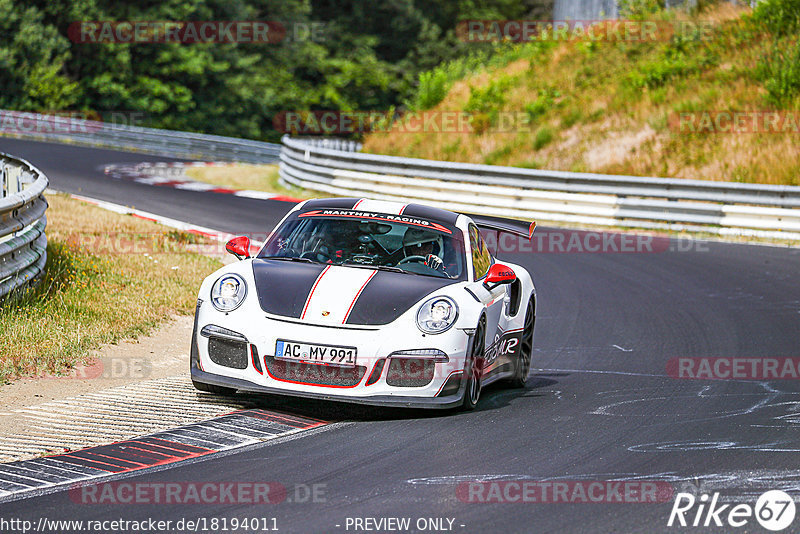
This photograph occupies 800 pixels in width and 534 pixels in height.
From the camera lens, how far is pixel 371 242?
8008 mm

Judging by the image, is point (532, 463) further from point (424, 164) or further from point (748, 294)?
point (424, 164)

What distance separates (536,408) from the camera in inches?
297

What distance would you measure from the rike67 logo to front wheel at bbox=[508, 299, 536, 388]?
122 inches

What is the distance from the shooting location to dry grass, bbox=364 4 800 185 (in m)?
22.9

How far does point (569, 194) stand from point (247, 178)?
30.8 feet

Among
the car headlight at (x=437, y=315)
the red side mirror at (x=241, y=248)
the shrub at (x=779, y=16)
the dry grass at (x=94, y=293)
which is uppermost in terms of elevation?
the shrub at (x=779, y=16)

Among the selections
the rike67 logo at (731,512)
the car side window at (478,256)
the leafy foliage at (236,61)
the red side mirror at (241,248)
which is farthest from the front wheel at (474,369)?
the leafy foliage at (236,61)

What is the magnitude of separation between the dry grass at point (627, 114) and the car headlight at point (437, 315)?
15919 mm

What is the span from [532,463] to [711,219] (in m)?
14.1

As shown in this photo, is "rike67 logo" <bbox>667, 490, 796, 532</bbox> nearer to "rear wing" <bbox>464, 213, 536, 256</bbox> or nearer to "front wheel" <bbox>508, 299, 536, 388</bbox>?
"front wheel" <bbox>508, 299, 536, 388</bbox>

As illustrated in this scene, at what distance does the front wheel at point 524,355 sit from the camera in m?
8.44

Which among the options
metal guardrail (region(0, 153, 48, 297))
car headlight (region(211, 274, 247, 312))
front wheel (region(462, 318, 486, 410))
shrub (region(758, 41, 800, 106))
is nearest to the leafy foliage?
shrub (region(758, 41, 800, 106))

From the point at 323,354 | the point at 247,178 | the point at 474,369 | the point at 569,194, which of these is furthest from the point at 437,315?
the point at 247,178

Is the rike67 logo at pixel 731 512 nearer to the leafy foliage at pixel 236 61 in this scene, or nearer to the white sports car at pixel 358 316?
the white sports car at pixel 358 316
